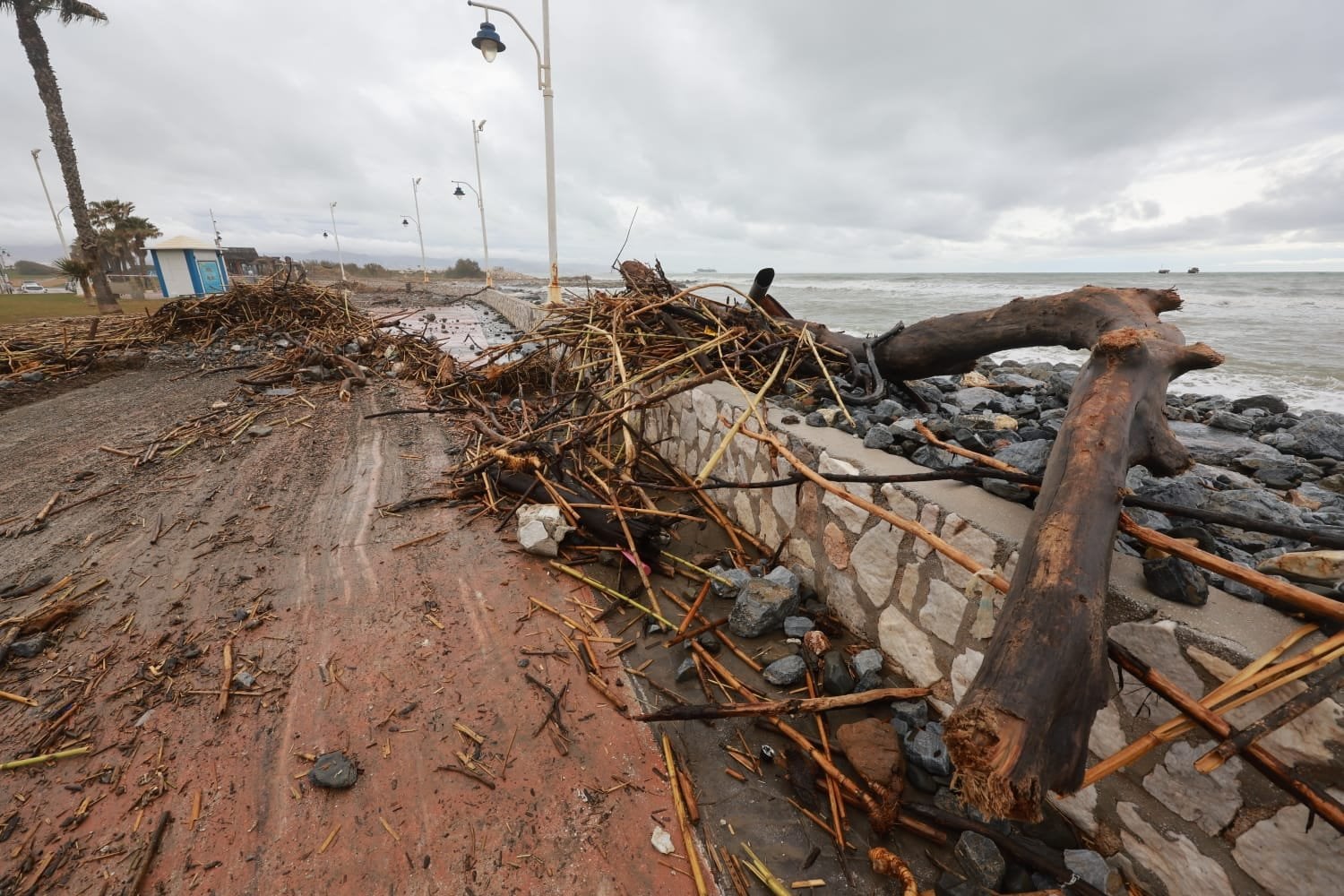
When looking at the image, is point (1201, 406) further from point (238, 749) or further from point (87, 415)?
point (87, 415)

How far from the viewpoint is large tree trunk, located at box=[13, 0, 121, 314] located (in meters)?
13.5

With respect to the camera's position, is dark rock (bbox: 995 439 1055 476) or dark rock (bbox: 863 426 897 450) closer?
dark rock (bbox: 995 439 1055 476)

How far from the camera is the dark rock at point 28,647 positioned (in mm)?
2184

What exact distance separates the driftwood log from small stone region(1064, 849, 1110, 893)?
Answer: 0.80 metres

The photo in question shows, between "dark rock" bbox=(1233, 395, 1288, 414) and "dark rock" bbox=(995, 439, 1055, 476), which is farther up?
"dark rock" bbox=(995, 439, 1055, 476)

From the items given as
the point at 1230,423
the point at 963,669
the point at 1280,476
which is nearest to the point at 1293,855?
the point at 963,669

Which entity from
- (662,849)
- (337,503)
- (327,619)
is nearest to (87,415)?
(337,503)

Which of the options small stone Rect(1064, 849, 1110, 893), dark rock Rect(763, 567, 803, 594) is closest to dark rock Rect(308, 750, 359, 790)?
dark rock Rect(763, 567, 803, 594)

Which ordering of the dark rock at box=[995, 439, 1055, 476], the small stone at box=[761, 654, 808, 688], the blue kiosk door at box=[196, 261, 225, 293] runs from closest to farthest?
the dark rock at box=[995, 439, 1055, 476], the small stone at box=[761, 654, 808, 688], the blue kiosk door at box=[196, 261, 225, 293]

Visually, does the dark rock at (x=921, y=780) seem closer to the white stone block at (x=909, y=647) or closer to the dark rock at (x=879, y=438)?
the white stone block at (x=909, y=647)

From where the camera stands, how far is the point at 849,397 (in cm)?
317

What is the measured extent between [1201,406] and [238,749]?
22.6 feet

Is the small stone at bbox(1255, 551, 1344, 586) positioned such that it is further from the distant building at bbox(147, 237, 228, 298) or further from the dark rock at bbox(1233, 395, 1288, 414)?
the distant building at bbox(147, 237, 228, 298)

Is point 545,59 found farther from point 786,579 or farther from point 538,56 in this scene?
point 786,579
